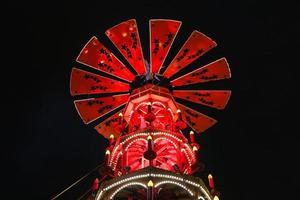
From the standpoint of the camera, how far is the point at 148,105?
43.0 feet

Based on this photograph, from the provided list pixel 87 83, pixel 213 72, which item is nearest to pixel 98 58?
pixel 87 83

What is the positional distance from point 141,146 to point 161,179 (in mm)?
2601

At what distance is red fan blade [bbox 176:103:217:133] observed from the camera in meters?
14.3

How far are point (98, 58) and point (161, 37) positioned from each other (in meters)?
2.08

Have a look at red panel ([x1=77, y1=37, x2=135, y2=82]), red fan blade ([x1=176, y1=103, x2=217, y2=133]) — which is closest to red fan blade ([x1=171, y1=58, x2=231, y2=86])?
red fan blade ([x1=176, y1=103, x2=217, y2=133])

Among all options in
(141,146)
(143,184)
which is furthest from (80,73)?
(143,184)

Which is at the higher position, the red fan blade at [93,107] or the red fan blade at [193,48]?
the red fan blade at [193,48]

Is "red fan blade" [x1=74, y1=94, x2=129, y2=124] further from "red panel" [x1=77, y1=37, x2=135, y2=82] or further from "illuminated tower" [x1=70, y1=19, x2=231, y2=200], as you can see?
"red panel" [x1=77, y1=37, x2=135, y2=82]

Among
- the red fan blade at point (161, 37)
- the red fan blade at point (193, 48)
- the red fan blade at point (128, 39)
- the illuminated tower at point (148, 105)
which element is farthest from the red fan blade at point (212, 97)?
the red fan blade at point (128, 39)

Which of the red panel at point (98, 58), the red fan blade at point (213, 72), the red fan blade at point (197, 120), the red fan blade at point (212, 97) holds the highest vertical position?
the red panel at point (98, 58)

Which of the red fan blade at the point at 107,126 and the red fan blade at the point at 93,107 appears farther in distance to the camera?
the red fan blade at the point at 107,126

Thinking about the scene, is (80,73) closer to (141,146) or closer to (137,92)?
(137,92)

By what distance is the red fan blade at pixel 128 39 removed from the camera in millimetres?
12805

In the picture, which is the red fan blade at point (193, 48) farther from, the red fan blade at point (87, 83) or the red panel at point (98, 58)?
the red fan blade at point (87, 83)
